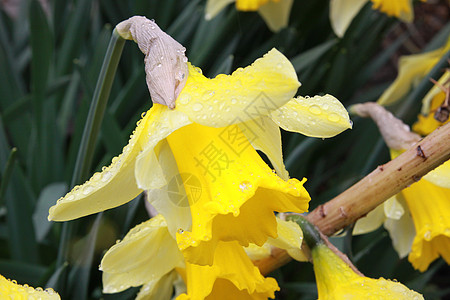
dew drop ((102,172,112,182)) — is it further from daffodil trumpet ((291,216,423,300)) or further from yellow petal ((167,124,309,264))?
daffodil trumpet ((291,216,423,300))

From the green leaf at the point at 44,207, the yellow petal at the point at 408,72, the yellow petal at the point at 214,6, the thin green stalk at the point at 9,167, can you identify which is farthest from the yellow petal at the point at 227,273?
the yellow petal at the point at 214,6

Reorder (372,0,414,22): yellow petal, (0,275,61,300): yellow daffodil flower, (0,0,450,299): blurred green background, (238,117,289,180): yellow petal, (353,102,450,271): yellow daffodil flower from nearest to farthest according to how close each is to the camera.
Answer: (0,275,61,300): yellow daffodil flower → (238,117,289,180): yellow petal → (353,102,450,271): yellow daffodil flower → (0,0,450,299): blurred green background → (372,0,414,22): yellow petal

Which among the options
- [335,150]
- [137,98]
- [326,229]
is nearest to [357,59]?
[335,150]

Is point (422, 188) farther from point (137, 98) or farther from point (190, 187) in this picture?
point (137, 98)

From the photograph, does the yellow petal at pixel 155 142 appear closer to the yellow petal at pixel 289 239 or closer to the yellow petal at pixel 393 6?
the yellow petal at pixel 289 239

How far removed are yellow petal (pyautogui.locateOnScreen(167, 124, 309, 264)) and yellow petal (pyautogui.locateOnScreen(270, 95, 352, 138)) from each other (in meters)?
0.06

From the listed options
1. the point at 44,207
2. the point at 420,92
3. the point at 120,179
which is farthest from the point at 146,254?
the point at 420,92

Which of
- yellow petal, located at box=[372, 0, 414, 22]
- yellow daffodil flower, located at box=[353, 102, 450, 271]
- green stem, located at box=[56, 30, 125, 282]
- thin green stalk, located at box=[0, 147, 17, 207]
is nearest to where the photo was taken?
green stem, located at box=[56, 30, 125, 282]

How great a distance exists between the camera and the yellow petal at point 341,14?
171 centimetres

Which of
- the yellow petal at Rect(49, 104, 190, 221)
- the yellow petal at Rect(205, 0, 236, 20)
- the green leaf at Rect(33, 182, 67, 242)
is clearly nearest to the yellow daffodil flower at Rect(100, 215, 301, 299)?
the yellow petal at Rect(49, 104, 190, 221)

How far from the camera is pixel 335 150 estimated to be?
1.96m

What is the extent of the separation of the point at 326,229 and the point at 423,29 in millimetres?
2293

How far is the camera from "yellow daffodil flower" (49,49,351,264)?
61 cm

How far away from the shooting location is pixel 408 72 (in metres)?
1.53
